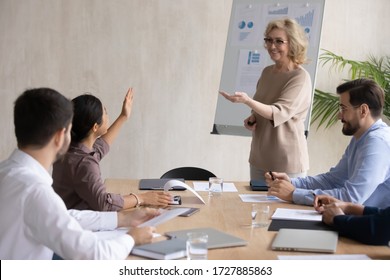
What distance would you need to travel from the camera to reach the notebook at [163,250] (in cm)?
206

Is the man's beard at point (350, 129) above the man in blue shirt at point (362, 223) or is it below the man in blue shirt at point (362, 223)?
above

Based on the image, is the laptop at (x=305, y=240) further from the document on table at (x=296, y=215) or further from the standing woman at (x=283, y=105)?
the standing woman at (x=283, y=105)

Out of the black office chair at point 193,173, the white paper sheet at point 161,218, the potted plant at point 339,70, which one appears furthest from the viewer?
the potted plant at point 339,70

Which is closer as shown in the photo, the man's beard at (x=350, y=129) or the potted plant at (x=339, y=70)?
the man's beard at (x=350, y=129)

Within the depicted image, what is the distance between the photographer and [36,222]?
1835mm

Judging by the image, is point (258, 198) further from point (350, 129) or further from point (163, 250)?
point (163, 250)

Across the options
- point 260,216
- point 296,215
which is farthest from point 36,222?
point 296,215

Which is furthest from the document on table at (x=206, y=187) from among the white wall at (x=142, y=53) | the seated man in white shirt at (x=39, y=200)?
the white wall at (x=142, y=53)

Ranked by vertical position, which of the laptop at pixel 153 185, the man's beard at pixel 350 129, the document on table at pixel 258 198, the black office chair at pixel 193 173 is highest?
the man's beard at pixel 350 129

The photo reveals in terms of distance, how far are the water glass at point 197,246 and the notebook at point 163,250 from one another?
66 mm

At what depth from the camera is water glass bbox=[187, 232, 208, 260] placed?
6.61ft

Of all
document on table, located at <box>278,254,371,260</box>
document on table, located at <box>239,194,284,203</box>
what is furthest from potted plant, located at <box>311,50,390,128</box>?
document on table, located at <box>278,254,371,260</box>

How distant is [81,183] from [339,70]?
143 inches
